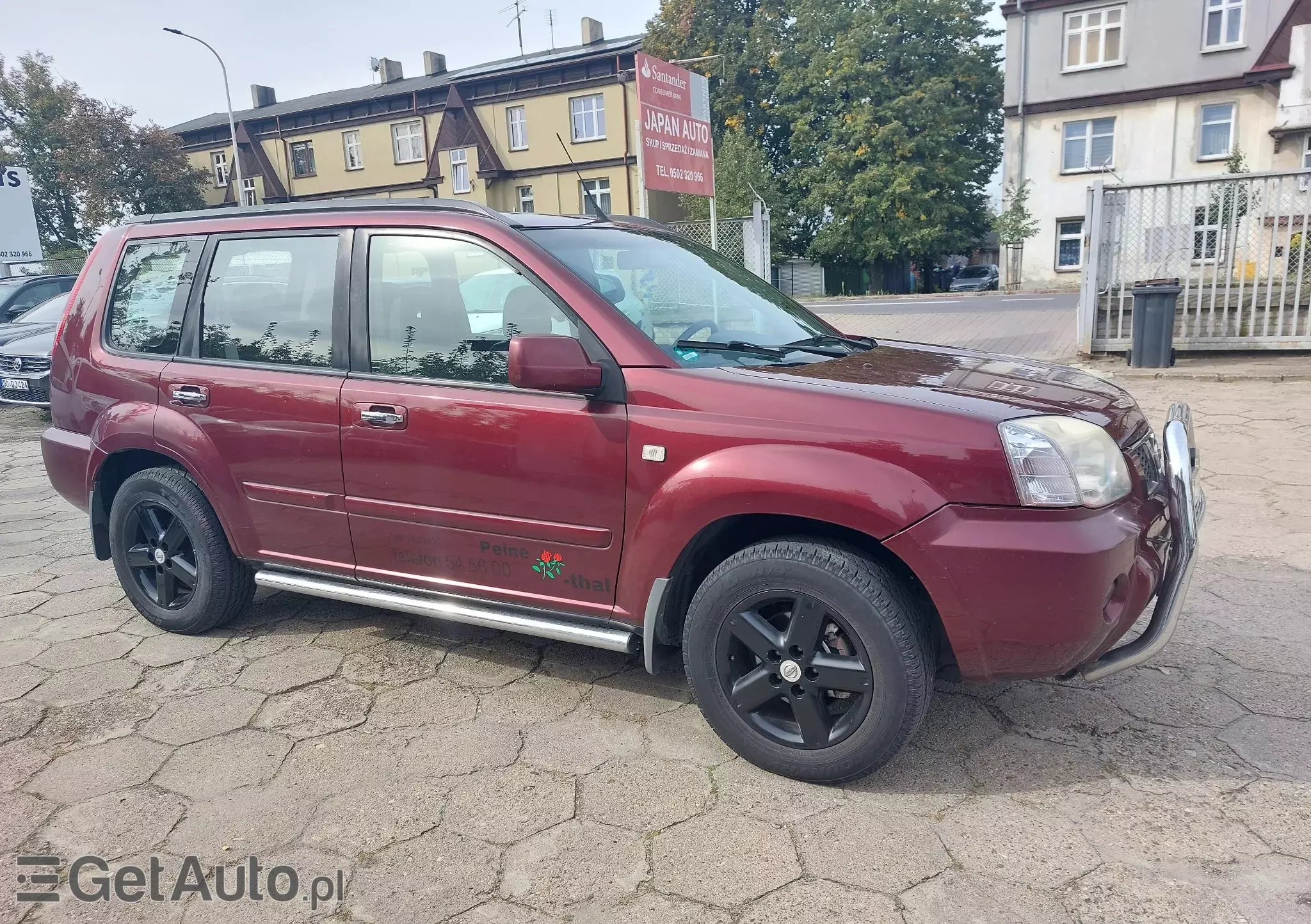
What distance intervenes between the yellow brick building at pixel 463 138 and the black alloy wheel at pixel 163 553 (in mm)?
31737

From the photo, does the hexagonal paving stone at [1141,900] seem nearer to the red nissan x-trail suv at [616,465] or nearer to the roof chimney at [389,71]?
Answer: the red nissan x-trail suv at [616,465]

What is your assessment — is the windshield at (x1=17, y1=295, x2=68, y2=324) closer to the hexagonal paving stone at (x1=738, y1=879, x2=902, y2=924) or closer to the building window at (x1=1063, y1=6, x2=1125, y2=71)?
the hexagonal paving stone at (x1=738, y1=879, x2=902, y2=924)

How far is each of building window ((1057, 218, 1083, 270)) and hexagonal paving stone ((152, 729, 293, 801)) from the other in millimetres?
31760

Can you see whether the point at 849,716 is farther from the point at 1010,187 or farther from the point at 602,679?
the point at 1010,187

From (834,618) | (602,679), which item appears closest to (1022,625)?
(834,618)

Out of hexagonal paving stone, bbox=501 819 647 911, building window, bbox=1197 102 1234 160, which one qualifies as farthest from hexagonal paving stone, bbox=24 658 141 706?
building window, bbox=1197 102 1234 160

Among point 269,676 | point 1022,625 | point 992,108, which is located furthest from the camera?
point 992,108

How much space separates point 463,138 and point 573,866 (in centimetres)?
3994

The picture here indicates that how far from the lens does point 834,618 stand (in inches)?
102

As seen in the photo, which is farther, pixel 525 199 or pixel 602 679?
pixel 525 199

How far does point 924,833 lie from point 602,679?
138 centimetres

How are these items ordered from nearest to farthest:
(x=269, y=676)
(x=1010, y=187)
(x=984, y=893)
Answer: (x=984, y=893) → (x=269, y=676) → (x=1010, y=187)

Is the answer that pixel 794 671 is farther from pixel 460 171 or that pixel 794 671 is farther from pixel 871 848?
pixel 460 171

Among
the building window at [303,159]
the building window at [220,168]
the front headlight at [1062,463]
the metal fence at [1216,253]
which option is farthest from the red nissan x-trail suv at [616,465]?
the building window at [220,168]
